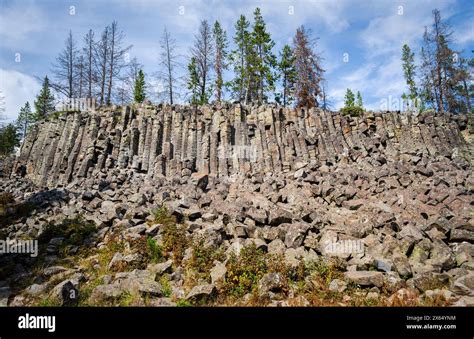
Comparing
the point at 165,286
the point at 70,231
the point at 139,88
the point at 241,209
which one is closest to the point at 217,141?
the point at 241,209

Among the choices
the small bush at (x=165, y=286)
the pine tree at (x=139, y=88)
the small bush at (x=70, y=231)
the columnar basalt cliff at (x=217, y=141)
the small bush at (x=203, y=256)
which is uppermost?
the pine tree at (x=139, y=88)

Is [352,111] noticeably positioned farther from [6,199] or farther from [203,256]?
[6,199]

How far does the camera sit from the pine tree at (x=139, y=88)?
116 feet

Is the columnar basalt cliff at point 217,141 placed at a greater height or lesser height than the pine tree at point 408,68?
lesser

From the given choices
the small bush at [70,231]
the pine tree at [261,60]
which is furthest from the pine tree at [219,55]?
the small bush at [70,231]

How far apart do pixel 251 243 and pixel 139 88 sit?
33043mm

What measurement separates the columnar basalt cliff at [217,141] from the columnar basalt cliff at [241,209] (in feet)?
0.39

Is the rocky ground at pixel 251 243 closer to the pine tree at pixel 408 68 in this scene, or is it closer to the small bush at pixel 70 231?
the small bush at pixel 70 231

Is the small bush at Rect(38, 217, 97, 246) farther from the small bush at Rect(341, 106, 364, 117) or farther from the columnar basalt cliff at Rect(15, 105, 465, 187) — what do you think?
the small bush at Rect(341, 106, 364, 117)

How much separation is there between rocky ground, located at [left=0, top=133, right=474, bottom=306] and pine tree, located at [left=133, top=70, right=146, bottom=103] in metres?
21.9

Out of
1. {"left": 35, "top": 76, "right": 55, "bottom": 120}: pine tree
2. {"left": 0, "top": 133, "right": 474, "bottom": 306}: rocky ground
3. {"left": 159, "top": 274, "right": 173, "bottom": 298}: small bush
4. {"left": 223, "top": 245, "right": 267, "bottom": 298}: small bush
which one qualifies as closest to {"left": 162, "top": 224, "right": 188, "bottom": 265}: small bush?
{"left": 0, "top": 133, "right": 474, "bottom": 306}: rocky ground

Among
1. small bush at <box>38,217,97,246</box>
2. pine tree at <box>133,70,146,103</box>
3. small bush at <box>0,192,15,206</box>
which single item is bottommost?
small bush at <box>38,217,97,246</box>

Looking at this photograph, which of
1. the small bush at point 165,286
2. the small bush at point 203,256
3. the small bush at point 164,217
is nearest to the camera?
the small bush at point 165,286

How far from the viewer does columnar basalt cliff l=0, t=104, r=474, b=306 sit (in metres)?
7.43
